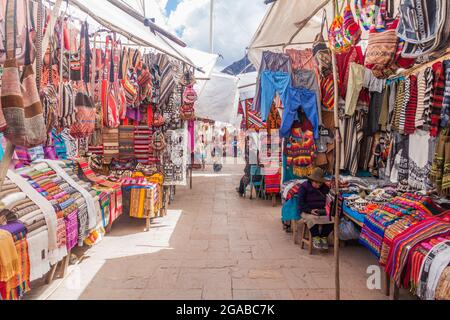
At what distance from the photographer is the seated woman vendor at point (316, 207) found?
16.3 feet

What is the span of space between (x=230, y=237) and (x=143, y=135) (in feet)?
9.29

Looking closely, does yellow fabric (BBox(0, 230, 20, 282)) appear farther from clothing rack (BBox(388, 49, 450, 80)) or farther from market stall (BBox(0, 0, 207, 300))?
clothing rack (BBox(388, 49, 450, 80))

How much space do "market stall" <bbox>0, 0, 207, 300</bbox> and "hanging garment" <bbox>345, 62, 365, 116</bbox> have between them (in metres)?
2.54

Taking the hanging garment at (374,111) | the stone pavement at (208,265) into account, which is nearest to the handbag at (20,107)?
the stone pavement at (208,265)

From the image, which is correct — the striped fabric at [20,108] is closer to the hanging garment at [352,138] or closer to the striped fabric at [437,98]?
the striped fabric at [437,98]

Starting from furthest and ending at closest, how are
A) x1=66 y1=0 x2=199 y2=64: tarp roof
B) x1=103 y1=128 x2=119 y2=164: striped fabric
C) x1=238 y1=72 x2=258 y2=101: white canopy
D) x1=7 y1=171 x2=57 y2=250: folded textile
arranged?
x1=238 y1=72 x2=258 y2=101: white canopy < x1=103 y1=128 x2=119 y2=164: striped fabric < x1=7 y1=171 x2=57 y2=250: folded textile < x1=66 y1=0 x2=199 y2=64: tarp roof

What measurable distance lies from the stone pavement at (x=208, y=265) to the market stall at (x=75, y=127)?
36 centimetres

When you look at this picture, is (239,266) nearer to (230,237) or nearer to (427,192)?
(230,237)

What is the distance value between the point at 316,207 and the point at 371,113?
1.64 metres

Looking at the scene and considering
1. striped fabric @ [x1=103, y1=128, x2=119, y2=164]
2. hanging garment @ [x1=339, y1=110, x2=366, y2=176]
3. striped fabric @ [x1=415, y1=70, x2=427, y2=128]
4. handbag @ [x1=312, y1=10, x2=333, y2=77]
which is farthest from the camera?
striped fabric @ [x1=103, y1=128, x2=119, y2=164]

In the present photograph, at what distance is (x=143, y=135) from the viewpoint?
7.17 meters

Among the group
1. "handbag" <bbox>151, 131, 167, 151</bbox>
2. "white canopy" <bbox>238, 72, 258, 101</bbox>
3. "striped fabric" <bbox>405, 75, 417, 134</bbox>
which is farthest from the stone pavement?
"white canopy" <bbox>238, 72, 258, 101</bbox>

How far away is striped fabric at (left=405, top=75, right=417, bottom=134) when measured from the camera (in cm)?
444
